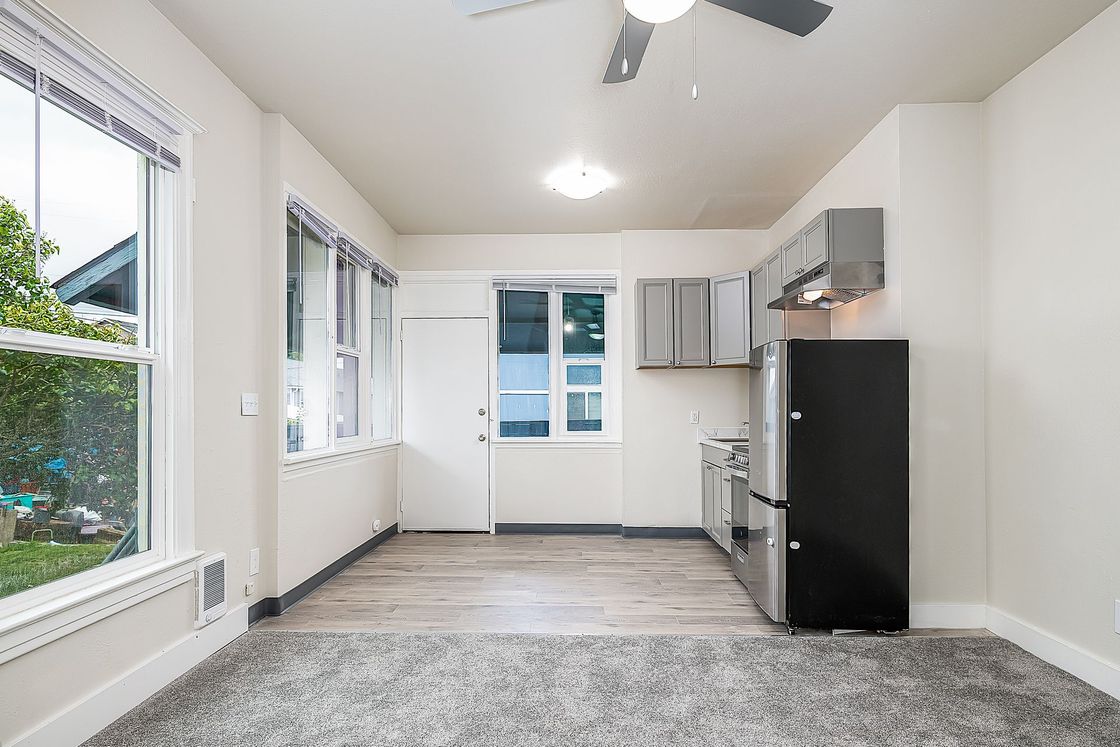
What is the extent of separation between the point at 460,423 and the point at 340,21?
12.5 ft

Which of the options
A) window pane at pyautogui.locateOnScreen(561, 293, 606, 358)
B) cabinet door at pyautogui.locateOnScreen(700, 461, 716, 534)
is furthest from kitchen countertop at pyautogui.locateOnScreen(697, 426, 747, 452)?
window pane at pyautogui.locateOnScreen(561, 293, 606, 358)

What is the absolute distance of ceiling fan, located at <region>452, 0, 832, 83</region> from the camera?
2.03 meters

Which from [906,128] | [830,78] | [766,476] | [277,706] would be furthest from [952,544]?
[277,706]

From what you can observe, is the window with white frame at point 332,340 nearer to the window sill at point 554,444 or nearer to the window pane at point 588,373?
Answer: the window sill at point 554,444

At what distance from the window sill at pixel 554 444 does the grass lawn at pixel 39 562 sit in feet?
12.4

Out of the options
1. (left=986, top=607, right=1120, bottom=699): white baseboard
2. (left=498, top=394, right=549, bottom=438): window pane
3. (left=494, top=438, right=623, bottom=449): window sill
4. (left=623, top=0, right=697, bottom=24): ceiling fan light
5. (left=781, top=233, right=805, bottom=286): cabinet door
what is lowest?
(left=986, top=607, right=1120, bottom=699): white baseboard

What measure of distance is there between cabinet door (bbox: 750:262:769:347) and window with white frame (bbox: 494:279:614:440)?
1440mm

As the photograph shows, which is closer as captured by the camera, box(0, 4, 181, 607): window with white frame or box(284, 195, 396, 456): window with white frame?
box(0, 4, 181, 607): window with white frame

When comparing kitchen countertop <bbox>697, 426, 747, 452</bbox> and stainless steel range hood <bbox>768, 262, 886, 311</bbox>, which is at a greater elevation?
stainless steel range hood <bbox>768, 262, 886, 311</bbox>

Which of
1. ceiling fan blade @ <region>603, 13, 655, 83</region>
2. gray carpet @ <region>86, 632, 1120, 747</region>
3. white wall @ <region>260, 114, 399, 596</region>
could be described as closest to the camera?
gray carpet @ <region>86, 632, 1120, 747</region>

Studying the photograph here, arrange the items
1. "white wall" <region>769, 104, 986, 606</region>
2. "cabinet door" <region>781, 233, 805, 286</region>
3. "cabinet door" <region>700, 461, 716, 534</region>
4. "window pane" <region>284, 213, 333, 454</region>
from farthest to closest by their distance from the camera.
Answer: "cabinet door" <region>700, 461, 716, 534</region> → "cabinet door" <region>781, 233, 805, 286</region> → "window pane" <region>284, 213, 333, 454</region> → "white wall" <region>769, 104, 986, 606</region>

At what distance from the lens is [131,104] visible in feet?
8.12

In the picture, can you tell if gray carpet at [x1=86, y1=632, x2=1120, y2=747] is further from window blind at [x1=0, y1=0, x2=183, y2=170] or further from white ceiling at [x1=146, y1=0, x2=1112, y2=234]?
white ceiling at [x1=146, y1=0, x2=1112, y2=234]

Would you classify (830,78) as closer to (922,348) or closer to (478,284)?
(922,348)
